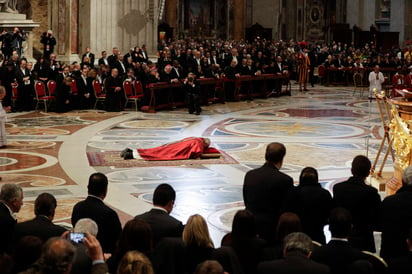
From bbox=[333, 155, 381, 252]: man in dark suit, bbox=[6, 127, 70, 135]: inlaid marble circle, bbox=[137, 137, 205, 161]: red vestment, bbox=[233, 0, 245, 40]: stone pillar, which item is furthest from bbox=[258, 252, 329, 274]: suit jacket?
bbox=[233, 0, 245, 40]: stone pillar

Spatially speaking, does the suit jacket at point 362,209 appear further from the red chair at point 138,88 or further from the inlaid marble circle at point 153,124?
the red chair at point 138,88

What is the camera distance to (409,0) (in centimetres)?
4234

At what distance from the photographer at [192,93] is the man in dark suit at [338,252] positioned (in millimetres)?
15718

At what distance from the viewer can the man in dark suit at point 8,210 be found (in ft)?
20.1

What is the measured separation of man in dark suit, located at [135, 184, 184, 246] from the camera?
233 inches

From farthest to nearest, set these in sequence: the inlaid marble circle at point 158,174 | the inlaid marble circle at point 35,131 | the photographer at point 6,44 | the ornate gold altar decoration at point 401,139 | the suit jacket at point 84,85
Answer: the photographer at point 6,44 < the suit jacket at point 84,85 < the inlaid marble circle at point 35,131 < the inlaid marble circle at point 158,174 < the ornate gold altar decoration at point 401,139

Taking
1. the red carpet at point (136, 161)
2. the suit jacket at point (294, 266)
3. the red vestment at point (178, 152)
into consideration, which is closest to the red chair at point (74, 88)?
the red carpet at point (136, 161)

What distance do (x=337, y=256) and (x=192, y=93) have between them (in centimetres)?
1638

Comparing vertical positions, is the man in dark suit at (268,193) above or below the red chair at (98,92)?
below

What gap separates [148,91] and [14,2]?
5074mm

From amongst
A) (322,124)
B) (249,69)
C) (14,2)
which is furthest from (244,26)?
(322,124)

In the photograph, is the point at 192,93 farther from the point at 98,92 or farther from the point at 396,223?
the point at 396,223

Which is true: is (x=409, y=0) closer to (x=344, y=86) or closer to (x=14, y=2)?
(x=344, y=86)

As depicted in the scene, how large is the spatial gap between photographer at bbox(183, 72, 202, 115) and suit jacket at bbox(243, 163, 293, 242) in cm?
1402
